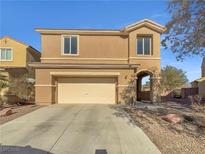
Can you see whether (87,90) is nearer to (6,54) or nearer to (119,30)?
(119,30)

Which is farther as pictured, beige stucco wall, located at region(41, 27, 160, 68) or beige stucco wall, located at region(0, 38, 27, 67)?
beige stucco wall, located at region(0, 38, 27, 67)

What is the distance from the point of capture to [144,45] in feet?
92.8

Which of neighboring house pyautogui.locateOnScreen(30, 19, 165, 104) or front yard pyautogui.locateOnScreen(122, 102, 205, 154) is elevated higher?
neighboring house pyautogui.locateOnScreen(30, 19, 165, 104)

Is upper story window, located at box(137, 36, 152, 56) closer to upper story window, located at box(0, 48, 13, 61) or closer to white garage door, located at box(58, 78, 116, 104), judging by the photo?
white garage door, located at box(58, 78, 116, 104)

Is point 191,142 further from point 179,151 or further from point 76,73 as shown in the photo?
point 76,73

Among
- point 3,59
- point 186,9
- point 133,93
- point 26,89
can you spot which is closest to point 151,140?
point 186,9

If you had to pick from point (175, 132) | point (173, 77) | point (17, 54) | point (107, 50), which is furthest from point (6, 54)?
point (173, 77)

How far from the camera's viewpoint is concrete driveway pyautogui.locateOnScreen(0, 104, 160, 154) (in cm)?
1041

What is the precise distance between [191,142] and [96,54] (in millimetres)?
16792

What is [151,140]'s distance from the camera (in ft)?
39.7

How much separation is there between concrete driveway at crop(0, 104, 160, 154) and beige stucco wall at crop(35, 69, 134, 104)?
352 inches

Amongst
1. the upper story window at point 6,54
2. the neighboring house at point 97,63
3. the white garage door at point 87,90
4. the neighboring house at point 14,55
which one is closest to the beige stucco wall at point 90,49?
the neighboring house at point 97,63

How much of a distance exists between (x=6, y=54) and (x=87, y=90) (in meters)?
14.0

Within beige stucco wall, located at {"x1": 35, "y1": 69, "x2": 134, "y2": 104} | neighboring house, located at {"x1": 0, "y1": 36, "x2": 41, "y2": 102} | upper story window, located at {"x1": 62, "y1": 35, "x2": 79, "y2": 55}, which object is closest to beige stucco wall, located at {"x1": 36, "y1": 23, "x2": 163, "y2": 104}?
upper story window, located at {"x1": 62, "y1": 35, "x2": 79, "y2": 55}
